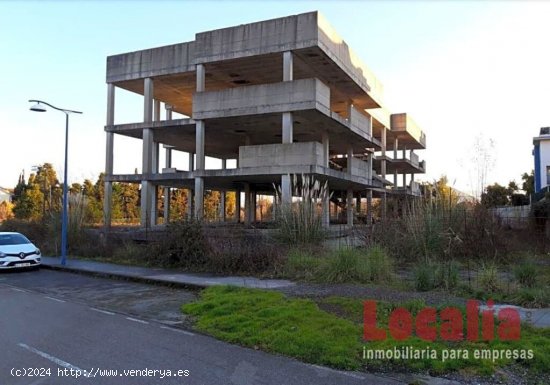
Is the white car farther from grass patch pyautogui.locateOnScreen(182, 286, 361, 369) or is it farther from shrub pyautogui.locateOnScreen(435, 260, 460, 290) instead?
shrub pyautogui.locateOnScreen(435, 260, 460, 290)

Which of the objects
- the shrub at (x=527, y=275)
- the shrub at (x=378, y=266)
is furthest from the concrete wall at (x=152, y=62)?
the shrub at (x=527, y=275)

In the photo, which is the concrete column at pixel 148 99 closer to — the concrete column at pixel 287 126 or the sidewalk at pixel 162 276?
the concrete column at pixel 287 126

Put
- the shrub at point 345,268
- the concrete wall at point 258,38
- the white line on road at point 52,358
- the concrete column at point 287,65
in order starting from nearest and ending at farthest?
the white line on road at point 52,358
the shrub at point 345,268
the concrete wall at point 258,38
the concrete column at point 287,65

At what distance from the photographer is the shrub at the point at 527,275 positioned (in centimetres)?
982

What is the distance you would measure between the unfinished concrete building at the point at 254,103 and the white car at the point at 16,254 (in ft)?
16.3

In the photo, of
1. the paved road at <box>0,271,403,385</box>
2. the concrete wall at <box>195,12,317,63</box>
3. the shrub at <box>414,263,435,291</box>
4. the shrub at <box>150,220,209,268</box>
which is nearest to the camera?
the paved road at <box>0,271,403,385</box>

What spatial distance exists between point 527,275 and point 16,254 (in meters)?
16.2

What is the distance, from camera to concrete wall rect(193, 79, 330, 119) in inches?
928

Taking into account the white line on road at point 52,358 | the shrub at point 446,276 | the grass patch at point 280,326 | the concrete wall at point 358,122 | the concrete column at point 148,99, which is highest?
the concrete column at point 148,99

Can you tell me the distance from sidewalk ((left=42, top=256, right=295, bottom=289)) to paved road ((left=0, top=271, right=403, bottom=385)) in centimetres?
273

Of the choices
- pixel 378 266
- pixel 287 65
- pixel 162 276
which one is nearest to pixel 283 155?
pixel 287 65

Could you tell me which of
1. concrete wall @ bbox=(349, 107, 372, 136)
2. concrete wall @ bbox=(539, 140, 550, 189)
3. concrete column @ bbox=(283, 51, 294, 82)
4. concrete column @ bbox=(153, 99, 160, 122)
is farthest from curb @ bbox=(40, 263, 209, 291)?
concrete wall @ bbox=(539, 140, 550, 189)

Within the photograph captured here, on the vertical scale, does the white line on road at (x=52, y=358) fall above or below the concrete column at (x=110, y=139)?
below

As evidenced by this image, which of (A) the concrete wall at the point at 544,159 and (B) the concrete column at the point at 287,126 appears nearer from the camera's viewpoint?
(B) the concrete column at the point at 287,126
